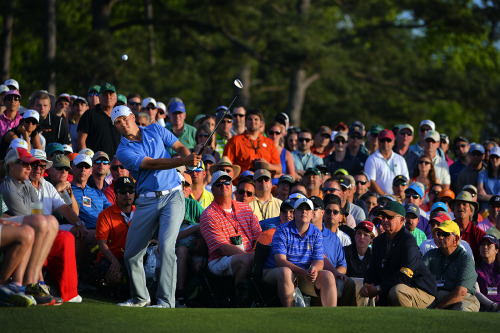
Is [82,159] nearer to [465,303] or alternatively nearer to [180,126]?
[180,126]

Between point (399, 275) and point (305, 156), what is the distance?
5.13 m

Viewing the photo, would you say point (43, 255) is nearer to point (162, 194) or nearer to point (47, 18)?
point (162, 194)

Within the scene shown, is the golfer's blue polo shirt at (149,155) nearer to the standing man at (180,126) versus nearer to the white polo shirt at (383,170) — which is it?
the standing man at (180,126)

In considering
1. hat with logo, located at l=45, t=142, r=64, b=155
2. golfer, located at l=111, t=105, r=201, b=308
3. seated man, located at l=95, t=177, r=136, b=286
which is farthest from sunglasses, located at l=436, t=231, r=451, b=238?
hat with logo, located at l=45, t=142, r=64, b=155

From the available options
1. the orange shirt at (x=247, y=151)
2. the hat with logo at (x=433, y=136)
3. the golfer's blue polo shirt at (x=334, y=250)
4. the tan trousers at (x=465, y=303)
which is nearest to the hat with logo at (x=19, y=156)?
the golfer's blue polo shirt at (x=334, y=250)

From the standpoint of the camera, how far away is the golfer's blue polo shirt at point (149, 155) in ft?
29.8

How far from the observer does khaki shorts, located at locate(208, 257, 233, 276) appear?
32.9 feet

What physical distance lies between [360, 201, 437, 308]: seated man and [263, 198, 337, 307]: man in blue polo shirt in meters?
0.53

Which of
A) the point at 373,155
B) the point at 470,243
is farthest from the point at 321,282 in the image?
the point at 373,155

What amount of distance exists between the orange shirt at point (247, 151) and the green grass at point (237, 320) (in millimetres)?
4948

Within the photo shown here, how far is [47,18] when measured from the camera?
77.7 ft

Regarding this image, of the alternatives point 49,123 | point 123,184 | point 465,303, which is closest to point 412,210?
point 465,303

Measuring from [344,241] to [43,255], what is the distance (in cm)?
432

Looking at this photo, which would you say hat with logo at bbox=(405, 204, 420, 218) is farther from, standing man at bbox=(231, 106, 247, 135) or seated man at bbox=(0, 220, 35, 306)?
seated man at bbox=(0, 220, 35, 306)
